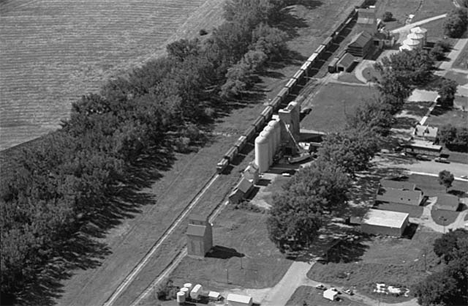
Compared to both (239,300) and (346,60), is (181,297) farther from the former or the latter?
(346,60)

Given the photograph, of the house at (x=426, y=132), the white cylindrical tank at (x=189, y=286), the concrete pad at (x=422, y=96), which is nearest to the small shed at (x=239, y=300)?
the white cylindrical tank at (x=189, y=286)

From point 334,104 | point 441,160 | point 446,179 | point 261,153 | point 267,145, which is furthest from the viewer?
point 334,104

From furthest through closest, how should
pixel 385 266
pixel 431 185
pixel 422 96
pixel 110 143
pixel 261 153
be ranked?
pixel 422 96 → pixel 261 153 → pixel 110 143 → pixel 431 185 → pixel 385 266

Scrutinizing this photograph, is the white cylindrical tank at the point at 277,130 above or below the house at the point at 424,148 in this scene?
above

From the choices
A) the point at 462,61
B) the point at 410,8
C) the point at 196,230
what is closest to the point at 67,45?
the point at 410,8

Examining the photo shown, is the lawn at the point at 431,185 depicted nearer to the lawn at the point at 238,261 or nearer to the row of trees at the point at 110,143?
the lawn at the point at 238,261

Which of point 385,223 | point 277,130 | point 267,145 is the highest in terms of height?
point 277,130

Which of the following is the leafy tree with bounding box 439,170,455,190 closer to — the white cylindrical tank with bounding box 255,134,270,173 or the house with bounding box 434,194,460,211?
the house with bounding box 434,194,460,211
